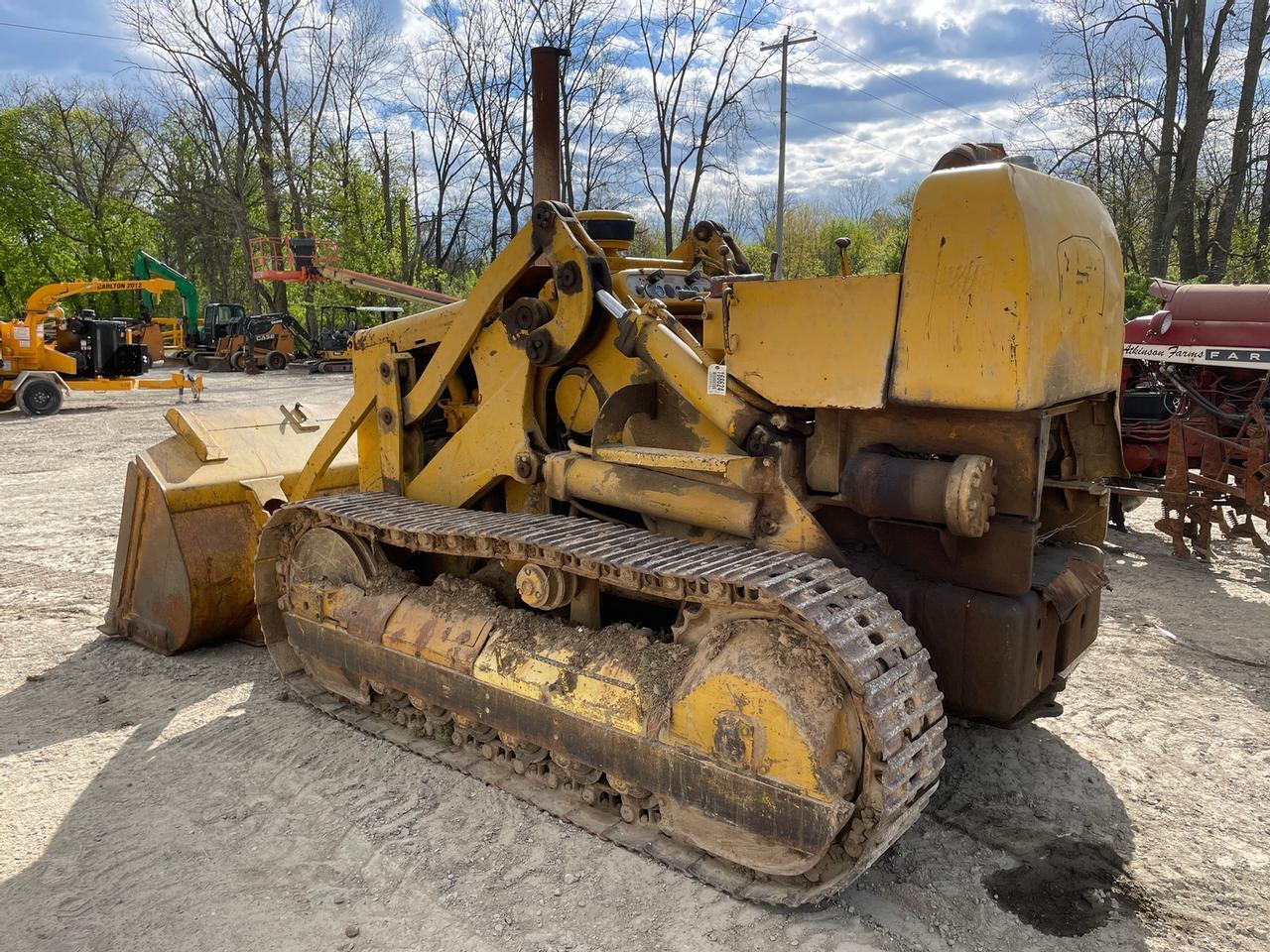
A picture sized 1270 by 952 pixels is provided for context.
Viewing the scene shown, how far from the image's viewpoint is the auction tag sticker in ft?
12.0

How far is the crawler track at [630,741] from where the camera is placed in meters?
2.89

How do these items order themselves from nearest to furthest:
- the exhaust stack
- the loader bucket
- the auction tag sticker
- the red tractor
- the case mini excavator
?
1. the case mini excavator
2. the auction tag sticker
3. the exhaust stack
4. the loader bucket
5. the red tractor

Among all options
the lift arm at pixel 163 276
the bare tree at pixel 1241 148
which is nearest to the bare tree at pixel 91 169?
the lift arm at pixel 163 276

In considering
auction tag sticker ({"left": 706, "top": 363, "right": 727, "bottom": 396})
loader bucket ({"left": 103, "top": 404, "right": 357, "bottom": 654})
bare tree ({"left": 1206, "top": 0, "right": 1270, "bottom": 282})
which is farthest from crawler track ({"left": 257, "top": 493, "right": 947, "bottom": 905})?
bare tree ({"left": 1206, "top": 0, "right": 1270, "bottom": 282})

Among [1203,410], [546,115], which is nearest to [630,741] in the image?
[546,115]

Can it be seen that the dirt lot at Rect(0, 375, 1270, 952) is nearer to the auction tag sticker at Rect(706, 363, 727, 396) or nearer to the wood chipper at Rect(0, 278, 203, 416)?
the auction tag sticker at Rect(706, 363, 727, 396)

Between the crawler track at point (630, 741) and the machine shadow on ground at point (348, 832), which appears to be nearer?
the crawler track at point (630, 741)

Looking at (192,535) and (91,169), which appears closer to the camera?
(192,535)

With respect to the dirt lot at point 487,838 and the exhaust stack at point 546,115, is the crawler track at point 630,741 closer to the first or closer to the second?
the dirt lot at point 487,838

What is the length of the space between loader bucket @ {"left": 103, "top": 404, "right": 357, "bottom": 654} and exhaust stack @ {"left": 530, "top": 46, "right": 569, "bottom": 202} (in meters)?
2.48

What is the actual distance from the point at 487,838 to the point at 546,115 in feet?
11.5

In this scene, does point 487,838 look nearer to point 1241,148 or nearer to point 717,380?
point 717,380

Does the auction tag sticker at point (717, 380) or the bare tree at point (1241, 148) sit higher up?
the bare tree at point (1241, 148)

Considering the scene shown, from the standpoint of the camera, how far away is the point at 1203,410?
842cm
